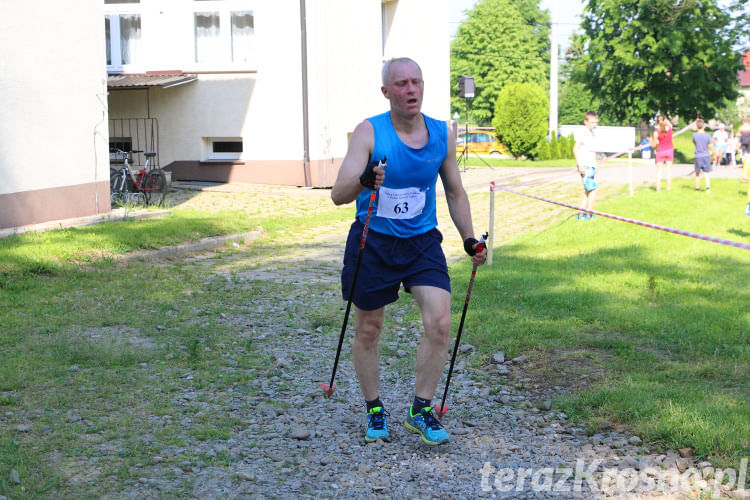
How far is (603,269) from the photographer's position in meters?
10.0

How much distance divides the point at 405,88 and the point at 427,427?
1.84 metres

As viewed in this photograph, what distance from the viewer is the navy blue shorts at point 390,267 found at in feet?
15.8

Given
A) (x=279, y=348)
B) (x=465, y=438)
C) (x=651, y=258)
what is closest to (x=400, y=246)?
(x=465, y=438)

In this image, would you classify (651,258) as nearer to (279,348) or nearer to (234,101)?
(279,348)

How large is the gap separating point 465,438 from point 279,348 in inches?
93.0

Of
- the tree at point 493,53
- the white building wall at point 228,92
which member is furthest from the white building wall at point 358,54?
the tree at point 493,53

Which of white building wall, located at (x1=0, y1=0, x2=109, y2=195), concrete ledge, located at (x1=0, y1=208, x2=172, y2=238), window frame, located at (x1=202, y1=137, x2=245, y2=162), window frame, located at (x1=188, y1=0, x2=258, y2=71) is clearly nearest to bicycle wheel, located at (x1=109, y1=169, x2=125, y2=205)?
concrete ledge, located at (x1=0, y1=208, x2=172, y2=238)

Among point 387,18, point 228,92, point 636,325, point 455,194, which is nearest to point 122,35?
point 228,92

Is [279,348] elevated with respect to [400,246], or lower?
lower

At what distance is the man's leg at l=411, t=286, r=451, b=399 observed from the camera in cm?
472

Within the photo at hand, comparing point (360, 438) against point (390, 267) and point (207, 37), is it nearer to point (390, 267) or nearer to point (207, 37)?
point (390, 267)

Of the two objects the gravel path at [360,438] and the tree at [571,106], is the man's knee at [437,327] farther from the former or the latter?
the tree at [571,106]

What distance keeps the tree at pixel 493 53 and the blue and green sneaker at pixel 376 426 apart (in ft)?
222

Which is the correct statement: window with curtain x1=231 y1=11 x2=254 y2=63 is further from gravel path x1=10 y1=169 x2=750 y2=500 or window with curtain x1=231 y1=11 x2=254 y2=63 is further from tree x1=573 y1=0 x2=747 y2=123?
tree x1=573 y1=0 x2=747 y2=123
